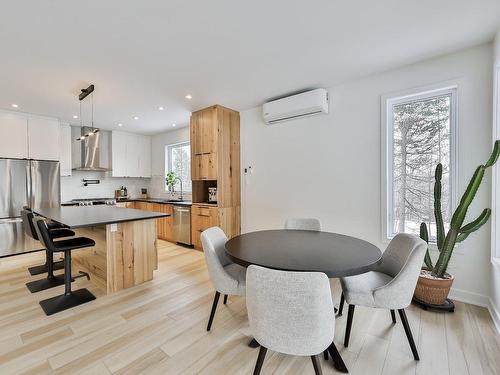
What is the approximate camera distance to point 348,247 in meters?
1.85

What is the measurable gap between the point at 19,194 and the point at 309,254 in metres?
5.21

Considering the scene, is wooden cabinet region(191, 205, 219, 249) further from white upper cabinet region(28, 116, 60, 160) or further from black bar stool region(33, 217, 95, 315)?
white upper cabinet region(28, 116, 60, 160)

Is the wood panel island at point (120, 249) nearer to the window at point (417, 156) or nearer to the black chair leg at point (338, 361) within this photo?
the black chair leg at point (338, 361)

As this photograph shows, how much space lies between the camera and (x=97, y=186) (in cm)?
579

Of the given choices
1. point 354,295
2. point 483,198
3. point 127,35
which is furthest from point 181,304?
point 483,198

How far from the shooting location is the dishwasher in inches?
180

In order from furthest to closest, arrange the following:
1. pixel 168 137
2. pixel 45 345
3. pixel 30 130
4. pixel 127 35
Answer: pixel 168 137, pixel 30 130, pixel 127 35, pixel 45 345

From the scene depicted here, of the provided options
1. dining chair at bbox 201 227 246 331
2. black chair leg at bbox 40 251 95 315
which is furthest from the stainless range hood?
dining chair at bbox 201 227 246 331

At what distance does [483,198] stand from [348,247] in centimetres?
164

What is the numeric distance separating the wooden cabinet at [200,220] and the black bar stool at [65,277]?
6.20 ft

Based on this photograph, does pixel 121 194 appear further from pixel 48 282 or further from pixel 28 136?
pixel 48 282

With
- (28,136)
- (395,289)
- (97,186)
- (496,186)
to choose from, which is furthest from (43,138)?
(496,186)

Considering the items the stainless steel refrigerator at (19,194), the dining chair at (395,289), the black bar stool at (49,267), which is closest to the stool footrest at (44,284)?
the black bar stool at (49,267)

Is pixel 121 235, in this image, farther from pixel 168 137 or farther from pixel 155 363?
pixel 168 137
